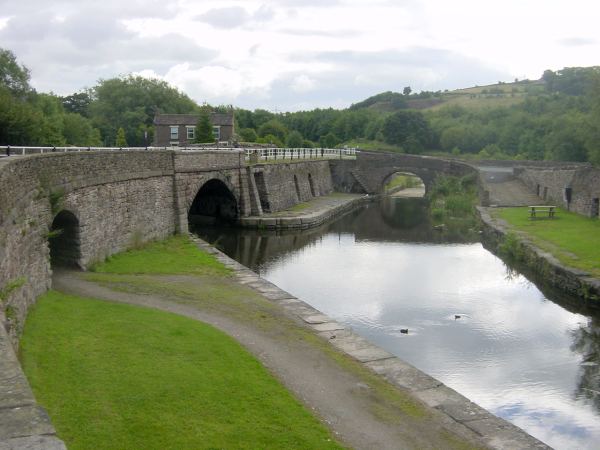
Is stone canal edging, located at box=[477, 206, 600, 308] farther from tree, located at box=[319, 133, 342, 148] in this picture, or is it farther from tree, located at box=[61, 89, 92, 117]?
tree, located at box=[61, 89, 92, 117]

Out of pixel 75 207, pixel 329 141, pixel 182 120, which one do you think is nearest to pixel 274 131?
pixel 329 141

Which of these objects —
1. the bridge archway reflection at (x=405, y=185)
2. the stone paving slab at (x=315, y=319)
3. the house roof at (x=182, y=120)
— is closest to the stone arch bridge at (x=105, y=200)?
the stone paving slab at (x=315, y=319)

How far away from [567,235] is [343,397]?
16838 millimetres

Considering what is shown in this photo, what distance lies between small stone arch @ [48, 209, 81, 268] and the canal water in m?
6.13

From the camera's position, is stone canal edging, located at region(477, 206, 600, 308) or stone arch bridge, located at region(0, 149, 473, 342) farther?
stone canal edging, located at region(477, 206, 600, 308)

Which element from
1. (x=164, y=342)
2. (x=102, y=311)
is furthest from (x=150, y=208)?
(x=164, y=342)

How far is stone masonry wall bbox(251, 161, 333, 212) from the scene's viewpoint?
112ft

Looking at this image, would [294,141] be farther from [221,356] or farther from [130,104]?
[221,356]

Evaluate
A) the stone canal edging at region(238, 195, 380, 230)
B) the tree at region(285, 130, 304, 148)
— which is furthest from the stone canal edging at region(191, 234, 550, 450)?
the tree at region(285, 130, 304, 148)

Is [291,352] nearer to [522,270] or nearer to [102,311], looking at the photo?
[102,311]

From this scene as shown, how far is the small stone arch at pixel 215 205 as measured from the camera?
104ft

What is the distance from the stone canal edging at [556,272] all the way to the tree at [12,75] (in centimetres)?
2956

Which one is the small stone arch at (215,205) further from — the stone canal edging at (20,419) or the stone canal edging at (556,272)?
the stone canal edging at (20,419)

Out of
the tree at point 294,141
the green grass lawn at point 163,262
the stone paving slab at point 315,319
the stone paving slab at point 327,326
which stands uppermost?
the tree at point 294,141
